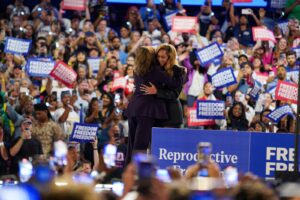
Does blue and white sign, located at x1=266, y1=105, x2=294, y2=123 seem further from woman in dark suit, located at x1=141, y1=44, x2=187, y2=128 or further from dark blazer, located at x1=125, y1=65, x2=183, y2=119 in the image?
A: dark blazer, located at x1=125, y1=65, x2=183, y2=119

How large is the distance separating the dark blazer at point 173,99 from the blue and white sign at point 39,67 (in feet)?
17.1

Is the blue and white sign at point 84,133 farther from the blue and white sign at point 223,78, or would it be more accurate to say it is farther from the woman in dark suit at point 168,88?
the blue and white sign at point 223,78

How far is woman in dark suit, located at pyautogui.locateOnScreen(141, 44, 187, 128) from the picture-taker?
10109mm

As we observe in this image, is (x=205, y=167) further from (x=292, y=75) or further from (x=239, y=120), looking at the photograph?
(x=292, y=75)

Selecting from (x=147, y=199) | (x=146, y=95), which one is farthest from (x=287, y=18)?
(x=147, y=199)

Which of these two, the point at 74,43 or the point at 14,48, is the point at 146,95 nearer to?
the point at 14,48

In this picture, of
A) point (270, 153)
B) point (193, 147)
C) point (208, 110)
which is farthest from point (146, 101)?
point (208, 110)

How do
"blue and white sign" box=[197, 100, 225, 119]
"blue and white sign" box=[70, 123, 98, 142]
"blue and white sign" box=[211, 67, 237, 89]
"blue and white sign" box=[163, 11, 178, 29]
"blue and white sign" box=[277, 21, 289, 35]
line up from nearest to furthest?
1. "blue and white sign" box=[70, 123, 98, 142]
2. "blue and white sign" box=[197, 100, 225, 119]
3. "blue and white sign" box=[211, 67, 237, 89]
4. "blue and white sign" box=[163, 11, 178, 29]
5. "blue and white sign" box=[277, 21, 289, 35]

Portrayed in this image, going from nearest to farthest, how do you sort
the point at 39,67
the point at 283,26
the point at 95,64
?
1. the point at 39,67
2. the point at 95,64
3. the point at 283,26

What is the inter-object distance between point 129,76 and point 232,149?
610 centimetres

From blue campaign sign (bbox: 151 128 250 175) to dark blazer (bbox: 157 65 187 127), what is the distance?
395 millimetres

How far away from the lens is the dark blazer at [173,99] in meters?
10.2

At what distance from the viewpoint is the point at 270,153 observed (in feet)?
32.6

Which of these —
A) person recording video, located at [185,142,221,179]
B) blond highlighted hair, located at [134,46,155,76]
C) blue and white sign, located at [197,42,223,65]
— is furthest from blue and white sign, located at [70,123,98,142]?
person recording video, located at [185,142,221,179]
